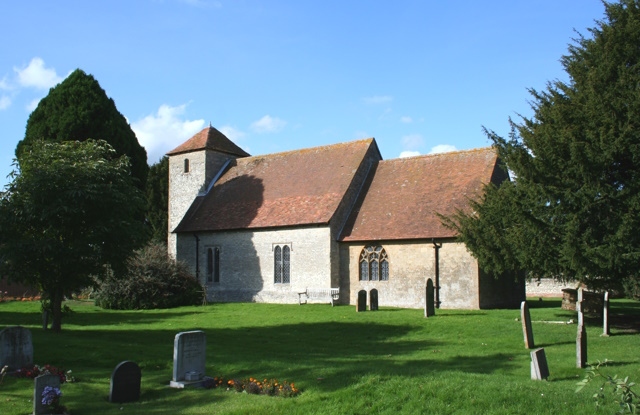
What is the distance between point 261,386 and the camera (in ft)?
35.1

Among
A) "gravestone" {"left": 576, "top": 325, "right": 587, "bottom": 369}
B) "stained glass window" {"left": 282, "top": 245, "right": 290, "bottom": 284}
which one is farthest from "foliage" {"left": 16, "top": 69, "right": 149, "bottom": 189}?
"gravestone" {"left": 576, "top": 325, "right": 587, "bottom": 369}

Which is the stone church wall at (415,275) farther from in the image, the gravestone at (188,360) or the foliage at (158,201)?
the foliage at (158,201)

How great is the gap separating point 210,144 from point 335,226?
12.2m

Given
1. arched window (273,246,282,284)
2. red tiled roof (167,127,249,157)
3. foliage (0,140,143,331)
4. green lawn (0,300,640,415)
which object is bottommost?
green lawn (0,300,640,415)

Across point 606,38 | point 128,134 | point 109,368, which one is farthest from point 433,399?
point 128,134

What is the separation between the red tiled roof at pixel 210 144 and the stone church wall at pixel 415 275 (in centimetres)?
1273

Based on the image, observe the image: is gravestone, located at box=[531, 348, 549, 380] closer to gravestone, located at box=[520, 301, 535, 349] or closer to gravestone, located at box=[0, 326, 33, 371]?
gravestone, located at box=[520, 301, 535, 349]

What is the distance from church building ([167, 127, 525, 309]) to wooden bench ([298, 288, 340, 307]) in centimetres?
25

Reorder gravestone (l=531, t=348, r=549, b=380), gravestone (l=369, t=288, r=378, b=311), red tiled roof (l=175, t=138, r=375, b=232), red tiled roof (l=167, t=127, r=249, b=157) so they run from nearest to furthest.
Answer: gravestone (l=531, t=348, r=549, b=380), gravestone (l=369, t=288, r=378, b=311), red tiled roof (l=175, t=138, r=375, b=232), red tiled roof (l=167, t=127, r=249, b=157)

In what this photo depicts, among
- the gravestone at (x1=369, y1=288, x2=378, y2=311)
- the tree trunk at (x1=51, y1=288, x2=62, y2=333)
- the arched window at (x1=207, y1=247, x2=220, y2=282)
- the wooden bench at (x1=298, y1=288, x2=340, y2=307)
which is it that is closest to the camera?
the tree trunk at (x1=51, y1=288, x2=62, y2=333)

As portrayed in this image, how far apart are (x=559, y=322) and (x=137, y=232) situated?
14022mm

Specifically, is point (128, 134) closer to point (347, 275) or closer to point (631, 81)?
point (347, 275)

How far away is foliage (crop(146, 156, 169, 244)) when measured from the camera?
44000 millimetres

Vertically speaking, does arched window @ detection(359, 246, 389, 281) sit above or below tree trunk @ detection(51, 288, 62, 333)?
above
